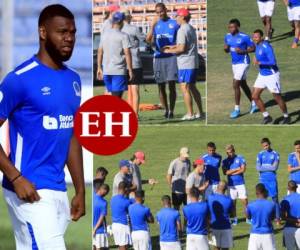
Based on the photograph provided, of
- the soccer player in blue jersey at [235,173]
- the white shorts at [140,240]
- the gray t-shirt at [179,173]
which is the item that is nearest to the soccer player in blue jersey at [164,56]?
the gray t-shirt at [179,173]

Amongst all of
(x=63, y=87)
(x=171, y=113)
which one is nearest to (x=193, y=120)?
(x=171, y=113)

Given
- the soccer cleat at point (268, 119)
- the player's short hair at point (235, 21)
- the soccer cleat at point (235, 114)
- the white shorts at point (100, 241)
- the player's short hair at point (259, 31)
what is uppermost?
the player's short hair at point (235, 21)

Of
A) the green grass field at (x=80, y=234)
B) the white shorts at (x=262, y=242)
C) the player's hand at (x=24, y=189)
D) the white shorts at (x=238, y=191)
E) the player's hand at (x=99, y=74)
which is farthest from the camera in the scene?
the green grass field at (x=80, y=234)

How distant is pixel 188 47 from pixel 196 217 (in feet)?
5.11

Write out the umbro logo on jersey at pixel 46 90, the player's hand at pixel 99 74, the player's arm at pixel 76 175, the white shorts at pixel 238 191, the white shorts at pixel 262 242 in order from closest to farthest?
the umbro logo on jersey at pixel 46 90 < the player's arm at pixel 76 175 < the white shorts at pixel 262 242 < the white shorts at pixel 238 191 < the player's hand at pixel 99 74

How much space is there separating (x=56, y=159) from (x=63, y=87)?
31 centimetres

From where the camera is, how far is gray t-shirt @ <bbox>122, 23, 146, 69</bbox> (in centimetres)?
935

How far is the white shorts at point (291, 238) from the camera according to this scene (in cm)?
916

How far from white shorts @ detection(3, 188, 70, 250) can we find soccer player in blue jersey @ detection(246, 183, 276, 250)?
5078 mm

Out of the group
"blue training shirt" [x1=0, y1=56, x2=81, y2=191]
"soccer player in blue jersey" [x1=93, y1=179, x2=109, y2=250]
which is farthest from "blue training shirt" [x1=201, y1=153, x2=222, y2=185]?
"blue training shirt" [x1=0, y1=56, x2=81, y2=191]

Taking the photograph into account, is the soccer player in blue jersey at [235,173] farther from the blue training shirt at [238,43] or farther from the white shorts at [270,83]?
the blue training shirt at [238,43]

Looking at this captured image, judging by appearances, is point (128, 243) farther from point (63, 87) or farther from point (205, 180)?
point (63, 87)

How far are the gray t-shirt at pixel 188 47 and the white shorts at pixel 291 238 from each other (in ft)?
5.63

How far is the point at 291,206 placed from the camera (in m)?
9.16
